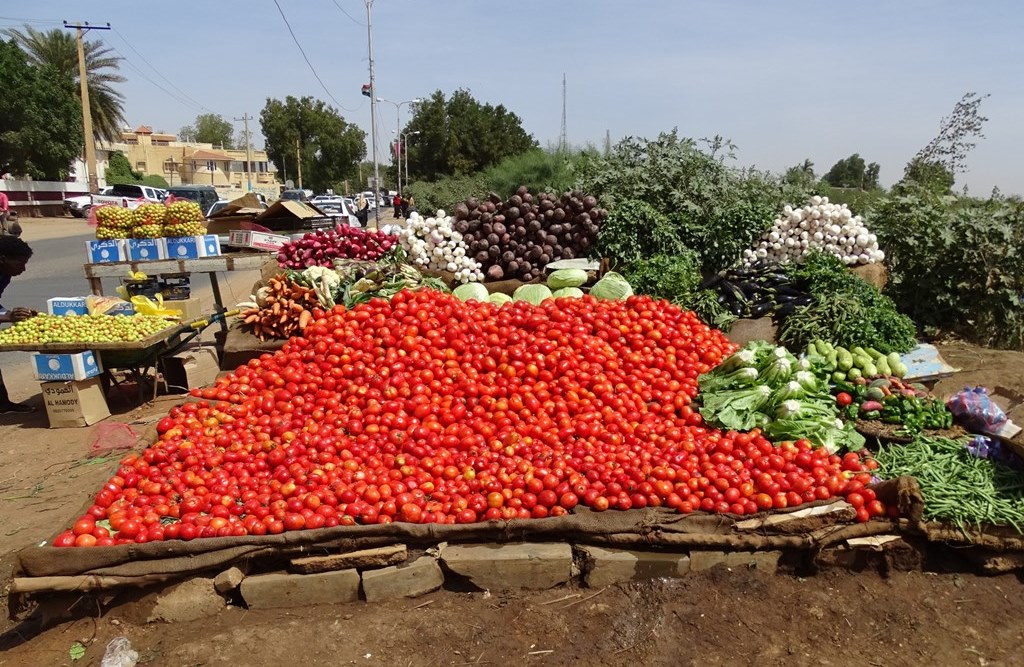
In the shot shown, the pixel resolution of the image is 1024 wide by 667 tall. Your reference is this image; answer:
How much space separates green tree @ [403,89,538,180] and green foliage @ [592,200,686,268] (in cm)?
3113

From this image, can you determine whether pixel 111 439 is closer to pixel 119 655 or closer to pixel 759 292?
pixel 119 655

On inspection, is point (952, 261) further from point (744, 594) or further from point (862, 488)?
point (744, 594)

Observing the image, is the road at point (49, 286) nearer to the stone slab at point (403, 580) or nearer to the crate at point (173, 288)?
the crate at point (173, 288)

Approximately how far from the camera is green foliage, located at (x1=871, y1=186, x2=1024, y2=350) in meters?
8.73

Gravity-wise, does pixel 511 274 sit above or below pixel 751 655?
above

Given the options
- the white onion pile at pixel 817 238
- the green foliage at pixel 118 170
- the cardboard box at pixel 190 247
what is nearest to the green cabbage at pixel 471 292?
the white onion pile at pixel 817 238

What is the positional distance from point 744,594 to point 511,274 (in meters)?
5.23

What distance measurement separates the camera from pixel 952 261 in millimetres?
8953

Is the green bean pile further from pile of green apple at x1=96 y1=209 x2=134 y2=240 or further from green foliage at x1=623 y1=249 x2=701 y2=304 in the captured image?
pile of green apple at x1=96 y1=209 x2=134 y2=240

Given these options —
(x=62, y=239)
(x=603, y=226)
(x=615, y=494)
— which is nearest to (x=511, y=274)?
(x=603, y=226)

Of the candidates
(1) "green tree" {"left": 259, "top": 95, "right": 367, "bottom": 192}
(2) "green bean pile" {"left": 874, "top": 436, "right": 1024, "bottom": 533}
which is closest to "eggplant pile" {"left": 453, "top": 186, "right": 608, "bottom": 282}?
(2) "green bean pile" {"left": 874, "top": 436, "right": 1024, "bottom": 533}

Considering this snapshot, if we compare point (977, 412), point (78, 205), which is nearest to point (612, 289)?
point (977, 412)

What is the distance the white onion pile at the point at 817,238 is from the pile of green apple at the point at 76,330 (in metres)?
7.09

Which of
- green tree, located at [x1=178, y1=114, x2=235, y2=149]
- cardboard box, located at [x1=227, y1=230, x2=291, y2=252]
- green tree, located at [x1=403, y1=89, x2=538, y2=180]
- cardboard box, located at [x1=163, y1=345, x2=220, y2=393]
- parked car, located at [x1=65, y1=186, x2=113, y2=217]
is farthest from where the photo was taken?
green tree, located at [x1=178, y1=114, x2=235, y2=149]
